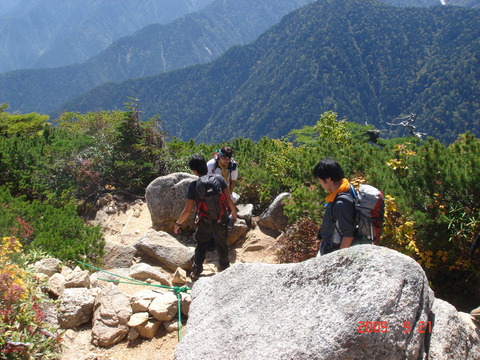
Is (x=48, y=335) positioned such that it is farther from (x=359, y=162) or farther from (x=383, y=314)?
(x=359, y=162)

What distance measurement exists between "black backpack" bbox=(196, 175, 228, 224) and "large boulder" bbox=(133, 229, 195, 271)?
1.45 m

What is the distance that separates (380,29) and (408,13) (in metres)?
16.6

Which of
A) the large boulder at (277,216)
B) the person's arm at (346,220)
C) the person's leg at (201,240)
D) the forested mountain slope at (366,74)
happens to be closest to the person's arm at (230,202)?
the person's leg at (201,240)

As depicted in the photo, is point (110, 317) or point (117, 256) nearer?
point (110, 317)

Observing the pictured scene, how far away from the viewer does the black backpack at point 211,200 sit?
4359mm

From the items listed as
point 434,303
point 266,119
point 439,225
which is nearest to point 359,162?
point 439,225

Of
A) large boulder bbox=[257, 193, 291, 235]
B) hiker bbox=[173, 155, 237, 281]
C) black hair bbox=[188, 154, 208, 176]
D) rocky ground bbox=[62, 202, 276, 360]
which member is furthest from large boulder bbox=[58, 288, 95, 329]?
large boulder bbox=[257, 193, 291, 235]

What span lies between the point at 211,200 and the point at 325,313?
2.42 meters

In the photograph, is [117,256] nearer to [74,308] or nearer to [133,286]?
[133,286]

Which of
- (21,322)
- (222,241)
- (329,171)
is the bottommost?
(222,241)

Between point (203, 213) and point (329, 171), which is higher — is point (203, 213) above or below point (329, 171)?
below

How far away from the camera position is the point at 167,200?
25.0 ft

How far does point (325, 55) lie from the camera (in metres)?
184

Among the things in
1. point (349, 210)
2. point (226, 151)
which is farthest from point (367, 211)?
point (226, 151)
